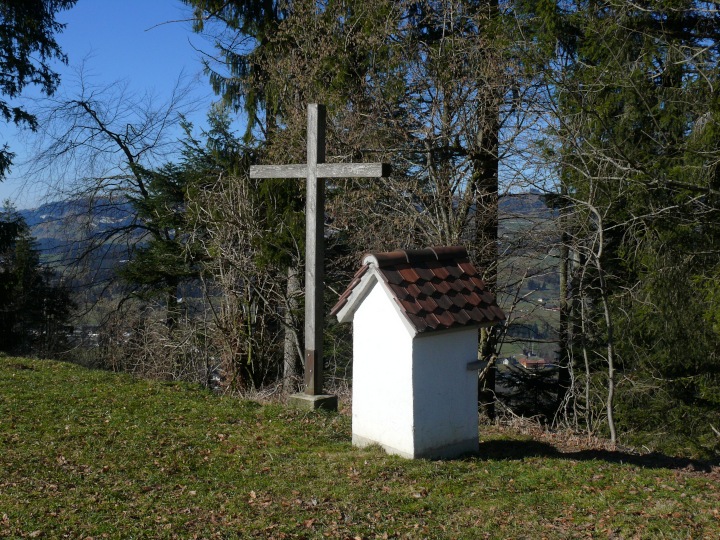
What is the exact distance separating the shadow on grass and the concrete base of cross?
6.01 feet

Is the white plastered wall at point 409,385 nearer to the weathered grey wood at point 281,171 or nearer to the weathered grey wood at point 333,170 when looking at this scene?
the weathered grey wood at point 333,170

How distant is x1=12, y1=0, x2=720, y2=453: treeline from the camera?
1168 centimetres

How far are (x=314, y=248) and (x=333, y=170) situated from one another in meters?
0.92

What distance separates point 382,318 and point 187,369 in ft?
32.1

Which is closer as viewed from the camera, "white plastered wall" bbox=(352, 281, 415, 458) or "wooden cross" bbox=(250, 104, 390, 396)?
"white plastered wall" bbox=(352, 281, 415, 458)

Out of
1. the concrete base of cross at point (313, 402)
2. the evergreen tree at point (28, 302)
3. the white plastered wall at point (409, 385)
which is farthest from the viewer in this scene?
the evergreen tree at point (28, 302)

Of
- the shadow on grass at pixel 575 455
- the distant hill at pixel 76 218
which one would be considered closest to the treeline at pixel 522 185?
the shadow on grass at pixel 575 455

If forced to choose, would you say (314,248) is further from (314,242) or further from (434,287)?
(434,287)

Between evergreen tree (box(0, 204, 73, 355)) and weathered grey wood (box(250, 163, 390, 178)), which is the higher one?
weathered grey wood (box(250, 163, 390, 178))

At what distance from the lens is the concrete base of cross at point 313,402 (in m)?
8.30

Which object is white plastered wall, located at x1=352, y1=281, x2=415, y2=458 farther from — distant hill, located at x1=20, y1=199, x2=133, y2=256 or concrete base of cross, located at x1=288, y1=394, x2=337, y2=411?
distant hill, located at x1=20, y1=199, x2=133, y2=256

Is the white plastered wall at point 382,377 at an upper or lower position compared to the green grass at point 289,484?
upper

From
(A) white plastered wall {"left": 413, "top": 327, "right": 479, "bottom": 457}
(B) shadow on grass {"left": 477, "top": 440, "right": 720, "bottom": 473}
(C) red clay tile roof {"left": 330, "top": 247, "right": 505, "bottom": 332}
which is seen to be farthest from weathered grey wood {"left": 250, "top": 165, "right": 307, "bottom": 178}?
(B) shadow on grass {"left": 477, "top": 440, "right": 720, "bottom": 473}

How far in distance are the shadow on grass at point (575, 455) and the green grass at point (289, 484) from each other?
31 mm
